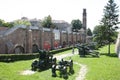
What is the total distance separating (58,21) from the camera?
109250mm

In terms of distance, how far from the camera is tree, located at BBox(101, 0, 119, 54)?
4094 cm

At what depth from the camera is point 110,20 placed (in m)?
41.8

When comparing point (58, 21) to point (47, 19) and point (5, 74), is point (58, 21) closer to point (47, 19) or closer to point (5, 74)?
point (47, 19)

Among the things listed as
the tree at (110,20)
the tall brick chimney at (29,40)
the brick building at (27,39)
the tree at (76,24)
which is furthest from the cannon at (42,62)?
the tree at (76,24)

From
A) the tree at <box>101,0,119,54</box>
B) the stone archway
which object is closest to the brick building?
the stone archway

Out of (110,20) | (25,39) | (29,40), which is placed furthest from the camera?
(110,20)

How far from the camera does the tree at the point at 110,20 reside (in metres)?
40.9

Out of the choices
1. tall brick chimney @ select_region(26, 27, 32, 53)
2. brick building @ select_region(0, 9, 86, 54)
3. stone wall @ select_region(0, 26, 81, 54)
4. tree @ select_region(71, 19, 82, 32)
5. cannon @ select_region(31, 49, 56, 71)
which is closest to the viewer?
cannon @ select_region(31, 49, 56, 71)

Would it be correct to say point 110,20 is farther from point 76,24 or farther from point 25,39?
point 76,24

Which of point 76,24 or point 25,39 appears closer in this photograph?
point 25,39

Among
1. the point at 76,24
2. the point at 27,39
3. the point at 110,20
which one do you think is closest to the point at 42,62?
the point at 27,39

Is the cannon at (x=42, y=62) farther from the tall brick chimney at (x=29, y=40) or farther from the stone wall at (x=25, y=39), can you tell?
the tall brick chimney at (x=29, y=40)

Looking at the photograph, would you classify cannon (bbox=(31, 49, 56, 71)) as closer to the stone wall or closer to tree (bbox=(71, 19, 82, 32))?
the stone wall

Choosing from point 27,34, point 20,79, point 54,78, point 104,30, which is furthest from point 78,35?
point 20,79
